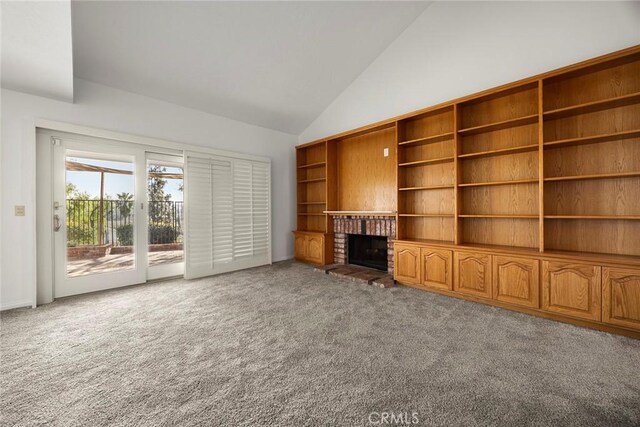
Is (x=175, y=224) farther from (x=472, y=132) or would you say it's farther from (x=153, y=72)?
(x=472, y=132)

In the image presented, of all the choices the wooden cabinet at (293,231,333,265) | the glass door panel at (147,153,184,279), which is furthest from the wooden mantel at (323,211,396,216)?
the glass door panel at (147,153,184,279)

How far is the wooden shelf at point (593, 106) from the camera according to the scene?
238cm

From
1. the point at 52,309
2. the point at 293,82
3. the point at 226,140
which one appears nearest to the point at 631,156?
the point at 293,82

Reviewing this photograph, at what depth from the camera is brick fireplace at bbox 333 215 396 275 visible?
168 inches

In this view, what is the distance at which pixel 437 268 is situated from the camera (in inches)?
135

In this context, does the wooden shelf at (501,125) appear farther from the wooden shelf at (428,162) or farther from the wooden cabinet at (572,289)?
the wooden cabinet at (572,289)

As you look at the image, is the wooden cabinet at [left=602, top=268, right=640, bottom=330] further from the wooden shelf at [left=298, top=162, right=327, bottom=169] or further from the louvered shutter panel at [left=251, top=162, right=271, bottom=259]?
the louvered shutter panel at [left=251, top=162, right=271, bottom=259]

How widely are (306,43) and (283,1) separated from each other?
2.40 ft

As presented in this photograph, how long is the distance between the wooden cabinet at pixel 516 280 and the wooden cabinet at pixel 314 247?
2.76 metres

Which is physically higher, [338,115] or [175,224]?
[338,115]

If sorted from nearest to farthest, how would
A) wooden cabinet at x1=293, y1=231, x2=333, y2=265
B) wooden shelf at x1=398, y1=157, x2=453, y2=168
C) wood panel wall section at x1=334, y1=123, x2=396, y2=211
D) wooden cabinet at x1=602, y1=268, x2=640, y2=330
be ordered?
wooden cabinet at x1=602, y1=268, x2=640, y2=330
wooden shelf at x1=398, y1=157, x2=453, y2=168
wood panel wall section at x1=334, y1=123, x2=396, y2=211
wooden cabinet at x1=293, y1=231, x2=333, y2=265

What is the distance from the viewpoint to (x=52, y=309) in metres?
2.97

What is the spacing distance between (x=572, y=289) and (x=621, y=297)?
0.31 meters

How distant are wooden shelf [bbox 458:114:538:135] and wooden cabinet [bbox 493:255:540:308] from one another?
1517 millimetres
